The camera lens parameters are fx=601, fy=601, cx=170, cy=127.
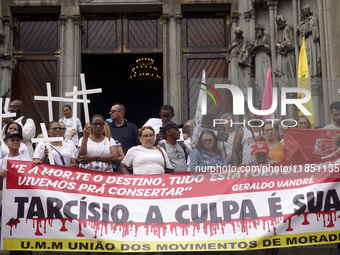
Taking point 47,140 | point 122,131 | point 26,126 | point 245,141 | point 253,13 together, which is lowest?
point 245,141

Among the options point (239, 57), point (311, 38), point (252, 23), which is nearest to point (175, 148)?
point (311, 38)

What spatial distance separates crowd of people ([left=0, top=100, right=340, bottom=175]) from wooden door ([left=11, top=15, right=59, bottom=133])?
7.56 metres

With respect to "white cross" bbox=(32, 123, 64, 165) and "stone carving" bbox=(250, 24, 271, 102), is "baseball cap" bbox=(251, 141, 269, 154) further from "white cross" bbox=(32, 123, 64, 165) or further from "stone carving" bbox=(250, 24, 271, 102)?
"stone carving" bbox=(250, 24, 271, 102)

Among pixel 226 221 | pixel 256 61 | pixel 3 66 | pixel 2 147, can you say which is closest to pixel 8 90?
pixel 3 66

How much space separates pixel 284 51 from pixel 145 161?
8.07m

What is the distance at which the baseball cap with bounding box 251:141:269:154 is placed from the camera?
29.5 ft

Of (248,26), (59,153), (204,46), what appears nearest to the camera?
(59,153)

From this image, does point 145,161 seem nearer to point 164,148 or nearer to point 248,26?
point 164,148

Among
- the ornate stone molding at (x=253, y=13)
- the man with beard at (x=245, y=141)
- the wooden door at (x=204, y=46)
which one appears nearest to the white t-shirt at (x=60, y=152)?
the man with beard at (x=245, y=141)

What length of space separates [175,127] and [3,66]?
898cm

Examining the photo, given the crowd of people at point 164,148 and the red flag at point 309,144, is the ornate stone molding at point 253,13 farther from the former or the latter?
the red flag at point 309,144

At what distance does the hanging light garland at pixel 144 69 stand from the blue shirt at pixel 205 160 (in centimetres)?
1477

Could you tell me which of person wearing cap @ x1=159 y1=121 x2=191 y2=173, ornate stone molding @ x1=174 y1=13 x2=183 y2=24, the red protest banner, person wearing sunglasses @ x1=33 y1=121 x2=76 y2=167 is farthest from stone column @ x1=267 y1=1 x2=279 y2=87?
the red protest banner

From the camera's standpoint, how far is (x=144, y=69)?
24.0 metres
